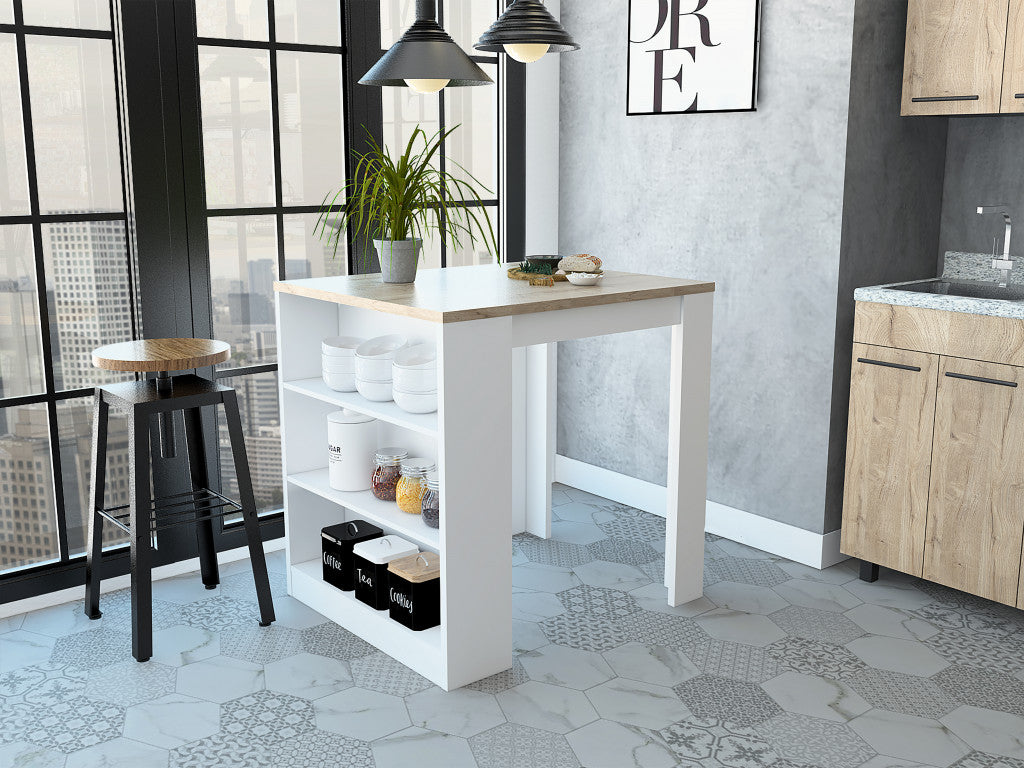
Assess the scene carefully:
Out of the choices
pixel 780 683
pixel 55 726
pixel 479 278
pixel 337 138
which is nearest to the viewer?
pixel 55 726

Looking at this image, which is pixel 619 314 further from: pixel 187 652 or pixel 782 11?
pixel 187 652

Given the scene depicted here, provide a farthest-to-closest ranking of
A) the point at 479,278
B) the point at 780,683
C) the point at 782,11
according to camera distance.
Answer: the point at 782,11
the point at 479,278
the point at 780,683

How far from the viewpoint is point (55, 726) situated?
2637 mm

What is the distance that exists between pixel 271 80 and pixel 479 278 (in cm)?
110

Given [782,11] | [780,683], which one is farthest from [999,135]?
[780,683]

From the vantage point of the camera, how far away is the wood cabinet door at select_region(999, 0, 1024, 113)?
3047 millimetres

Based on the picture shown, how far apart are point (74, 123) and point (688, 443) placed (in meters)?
2.23

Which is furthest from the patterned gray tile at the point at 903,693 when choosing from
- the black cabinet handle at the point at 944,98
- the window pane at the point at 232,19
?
the window pane at the point at 232,19

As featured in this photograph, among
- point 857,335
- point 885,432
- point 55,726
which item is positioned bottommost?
point 55,726

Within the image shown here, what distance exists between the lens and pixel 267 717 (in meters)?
2.67

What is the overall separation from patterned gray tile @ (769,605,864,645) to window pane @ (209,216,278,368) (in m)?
2.02

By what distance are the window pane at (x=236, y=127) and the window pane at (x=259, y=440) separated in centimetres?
67

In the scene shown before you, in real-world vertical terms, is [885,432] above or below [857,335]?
below

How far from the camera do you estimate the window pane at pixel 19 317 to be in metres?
3.18
